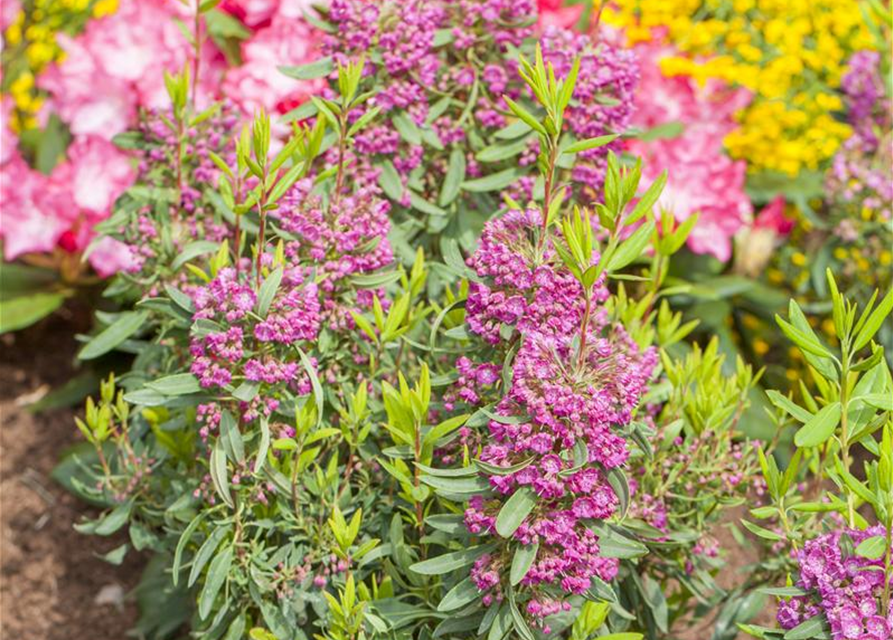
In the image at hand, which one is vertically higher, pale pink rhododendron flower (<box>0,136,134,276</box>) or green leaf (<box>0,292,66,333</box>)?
pale pink rhododendron flower (<box>0,136,134,276</box>)

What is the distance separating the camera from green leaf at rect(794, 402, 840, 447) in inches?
61.3

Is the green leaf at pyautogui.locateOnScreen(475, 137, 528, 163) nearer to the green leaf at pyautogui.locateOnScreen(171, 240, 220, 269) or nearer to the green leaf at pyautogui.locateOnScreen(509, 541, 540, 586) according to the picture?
the green leaf at pyautogui.locateOnScreen(171, 240, 220, 269)

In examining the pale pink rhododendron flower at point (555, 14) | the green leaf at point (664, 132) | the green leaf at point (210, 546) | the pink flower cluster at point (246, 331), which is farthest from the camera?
the green leaf at point (664, 132)

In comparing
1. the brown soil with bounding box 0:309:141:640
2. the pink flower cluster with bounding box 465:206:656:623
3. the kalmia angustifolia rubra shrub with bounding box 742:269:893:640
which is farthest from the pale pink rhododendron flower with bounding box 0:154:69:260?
the kalmia angustifolia rubra shrub with bounding box 742:269:893:640

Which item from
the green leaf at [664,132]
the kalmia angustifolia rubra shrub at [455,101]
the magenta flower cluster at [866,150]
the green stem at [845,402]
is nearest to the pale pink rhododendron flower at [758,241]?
the magenta flower cluster at [866,150]

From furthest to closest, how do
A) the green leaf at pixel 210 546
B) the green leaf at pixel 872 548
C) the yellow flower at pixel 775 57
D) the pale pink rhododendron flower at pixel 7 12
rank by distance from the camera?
the pale pink rhododendron flower at pixel 7 12
the yellow flower at pixel 775 57
the green leaf at pixel 210 546
the green leaf at pixel 872 548

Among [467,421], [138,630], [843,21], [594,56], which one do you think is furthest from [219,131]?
[843,21]

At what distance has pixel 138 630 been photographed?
2.55 metres

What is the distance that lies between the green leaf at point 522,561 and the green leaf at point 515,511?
4cm

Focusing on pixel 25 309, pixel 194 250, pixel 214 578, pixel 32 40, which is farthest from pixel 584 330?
pixel 32 40

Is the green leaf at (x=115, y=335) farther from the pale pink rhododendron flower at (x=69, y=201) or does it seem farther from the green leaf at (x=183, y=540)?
the pale pink rhododendron flower at (x=69, y=201)

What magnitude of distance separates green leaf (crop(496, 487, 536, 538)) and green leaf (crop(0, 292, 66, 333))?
1941 millimetres

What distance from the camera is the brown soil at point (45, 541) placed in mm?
2756

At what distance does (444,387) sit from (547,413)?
49cm
